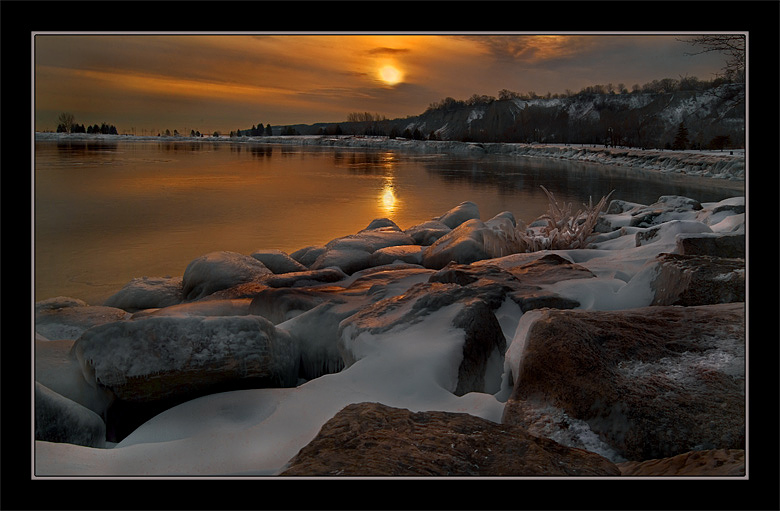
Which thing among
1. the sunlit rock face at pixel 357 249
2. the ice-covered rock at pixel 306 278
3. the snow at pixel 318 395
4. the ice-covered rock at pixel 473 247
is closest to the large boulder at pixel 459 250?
the ice-covered rock at pixel 473 247

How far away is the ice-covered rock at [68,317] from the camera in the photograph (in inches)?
143

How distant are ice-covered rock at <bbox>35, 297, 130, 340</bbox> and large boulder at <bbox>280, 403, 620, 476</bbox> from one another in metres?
2.60

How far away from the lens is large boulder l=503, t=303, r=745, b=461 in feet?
5.65

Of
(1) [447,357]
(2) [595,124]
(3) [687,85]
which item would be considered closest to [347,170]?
(2) [595,124]

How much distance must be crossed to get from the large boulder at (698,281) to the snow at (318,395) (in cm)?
11

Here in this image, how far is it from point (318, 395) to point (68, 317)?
2.75 metres

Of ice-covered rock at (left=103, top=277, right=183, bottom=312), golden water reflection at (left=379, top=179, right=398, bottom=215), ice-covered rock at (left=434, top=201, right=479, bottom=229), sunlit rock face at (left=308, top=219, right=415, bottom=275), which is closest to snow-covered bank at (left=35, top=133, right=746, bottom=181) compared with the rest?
golden water reflection at (left=379, top=179, right=398, bottom=215)

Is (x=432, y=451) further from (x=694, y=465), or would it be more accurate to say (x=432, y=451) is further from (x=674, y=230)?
(x=674, y=230)

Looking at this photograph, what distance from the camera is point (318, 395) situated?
2.18 m

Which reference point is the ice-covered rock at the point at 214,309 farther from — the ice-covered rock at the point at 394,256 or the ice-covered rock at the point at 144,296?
the ice-covered rock at the point at 394,256

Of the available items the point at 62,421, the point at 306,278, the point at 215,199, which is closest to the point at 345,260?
the point at 306,278
